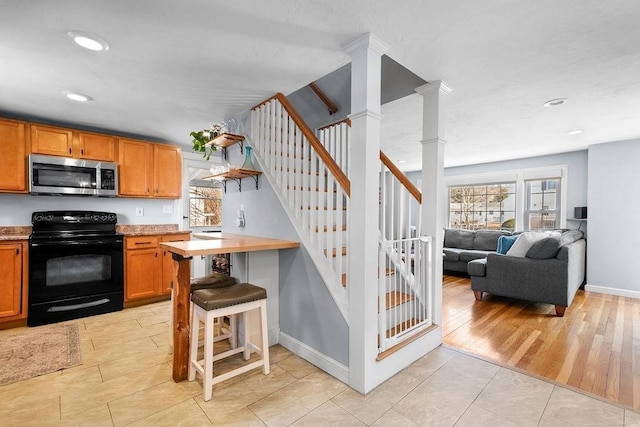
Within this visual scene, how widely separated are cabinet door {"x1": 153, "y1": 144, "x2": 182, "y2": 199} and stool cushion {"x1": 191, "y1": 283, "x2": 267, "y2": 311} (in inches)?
105

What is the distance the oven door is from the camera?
308cm

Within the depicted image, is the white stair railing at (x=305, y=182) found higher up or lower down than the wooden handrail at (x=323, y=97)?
lower down

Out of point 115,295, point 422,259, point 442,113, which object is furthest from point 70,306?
point 442,113

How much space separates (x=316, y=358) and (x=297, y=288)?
1.76ft

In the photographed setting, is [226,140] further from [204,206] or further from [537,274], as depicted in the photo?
[537,274]

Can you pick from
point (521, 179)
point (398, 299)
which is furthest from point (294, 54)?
point (521, 179)

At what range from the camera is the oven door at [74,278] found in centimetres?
308

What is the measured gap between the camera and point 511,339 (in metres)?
2.77

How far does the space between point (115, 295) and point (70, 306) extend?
0.41 meters

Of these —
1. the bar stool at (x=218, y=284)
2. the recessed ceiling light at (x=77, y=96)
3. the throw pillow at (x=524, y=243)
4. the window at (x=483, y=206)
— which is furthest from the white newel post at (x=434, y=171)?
the window at (x=483, y=206)

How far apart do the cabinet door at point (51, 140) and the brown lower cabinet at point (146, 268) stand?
1193 millimetres

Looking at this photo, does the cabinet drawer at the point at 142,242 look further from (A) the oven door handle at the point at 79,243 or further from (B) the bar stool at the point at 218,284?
(B) the bar stool at the point at 218,284

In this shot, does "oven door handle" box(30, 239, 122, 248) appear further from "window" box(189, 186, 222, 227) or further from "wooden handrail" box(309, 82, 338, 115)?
Result: "wooden handrail" box(309, 82, 338, 115)

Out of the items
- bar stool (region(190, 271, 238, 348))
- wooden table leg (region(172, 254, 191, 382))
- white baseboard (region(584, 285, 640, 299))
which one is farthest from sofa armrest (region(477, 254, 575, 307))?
wooden table leg (region(172, 254, 191, 382))
